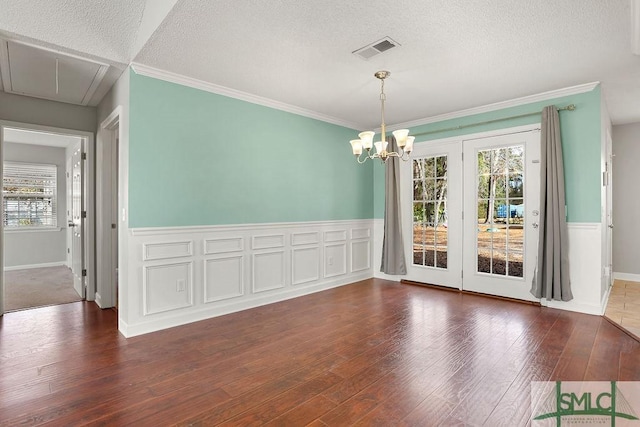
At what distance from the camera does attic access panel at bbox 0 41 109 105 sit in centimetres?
300

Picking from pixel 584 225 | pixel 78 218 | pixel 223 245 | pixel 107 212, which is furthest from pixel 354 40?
pixel 78 218

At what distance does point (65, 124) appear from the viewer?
13.7 ft

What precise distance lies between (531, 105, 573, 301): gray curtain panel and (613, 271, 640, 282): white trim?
2.70 meters

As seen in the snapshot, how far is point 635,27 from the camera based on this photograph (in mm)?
2588

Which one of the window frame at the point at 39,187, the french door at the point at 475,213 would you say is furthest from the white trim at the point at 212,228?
the window frame at the point at 39,187

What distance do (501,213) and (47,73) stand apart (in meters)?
5.51

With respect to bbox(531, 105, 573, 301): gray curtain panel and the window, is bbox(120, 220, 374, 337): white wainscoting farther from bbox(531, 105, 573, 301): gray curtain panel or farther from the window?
the window

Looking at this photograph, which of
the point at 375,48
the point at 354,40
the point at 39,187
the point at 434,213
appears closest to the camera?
the point at 354,40

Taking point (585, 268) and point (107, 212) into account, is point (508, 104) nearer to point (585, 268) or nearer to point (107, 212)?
point (585, 268)

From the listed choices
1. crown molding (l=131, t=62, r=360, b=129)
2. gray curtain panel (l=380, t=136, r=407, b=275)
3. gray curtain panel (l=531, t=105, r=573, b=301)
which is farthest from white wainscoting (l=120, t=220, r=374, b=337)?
gray curtain panel (l=531, t=105, r=573, b=301)

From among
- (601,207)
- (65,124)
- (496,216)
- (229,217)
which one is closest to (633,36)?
(601,207)

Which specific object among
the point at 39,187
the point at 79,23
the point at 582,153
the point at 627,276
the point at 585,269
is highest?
the point at 79,23

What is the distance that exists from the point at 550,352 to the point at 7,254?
8.86 metres

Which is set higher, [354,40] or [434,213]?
[354,40]
